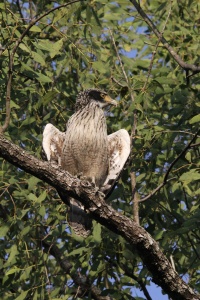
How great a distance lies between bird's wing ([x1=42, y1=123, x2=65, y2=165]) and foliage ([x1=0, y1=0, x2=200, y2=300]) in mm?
215

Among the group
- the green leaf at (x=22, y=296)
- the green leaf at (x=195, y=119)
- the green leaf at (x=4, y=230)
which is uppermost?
the green leaf at (x=195, y=119)

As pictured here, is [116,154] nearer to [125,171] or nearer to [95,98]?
[125,171]

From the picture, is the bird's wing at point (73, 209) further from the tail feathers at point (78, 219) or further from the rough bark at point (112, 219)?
the rough bark at point (112, 219)

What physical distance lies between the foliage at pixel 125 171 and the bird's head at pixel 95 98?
11 centimetres

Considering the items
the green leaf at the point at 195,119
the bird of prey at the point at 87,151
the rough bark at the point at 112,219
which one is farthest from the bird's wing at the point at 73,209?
the rough bark at the point at 112,219

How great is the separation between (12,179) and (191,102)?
1.84m

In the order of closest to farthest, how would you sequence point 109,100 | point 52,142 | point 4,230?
point 4,230 < point 52,142 < point 109,100

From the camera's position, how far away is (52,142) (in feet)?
26.6

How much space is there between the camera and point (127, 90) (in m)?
7.95

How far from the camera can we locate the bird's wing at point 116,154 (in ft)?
25.9

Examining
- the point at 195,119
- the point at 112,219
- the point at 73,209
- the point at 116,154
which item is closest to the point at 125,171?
the point at 116,154

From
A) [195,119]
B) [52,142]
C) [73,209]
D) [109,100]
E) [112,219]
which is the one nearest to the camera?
[112,219]

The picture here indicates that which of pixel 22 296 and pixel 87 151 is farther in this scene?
pixel 87 151

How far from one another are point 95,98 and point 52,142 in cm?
75
